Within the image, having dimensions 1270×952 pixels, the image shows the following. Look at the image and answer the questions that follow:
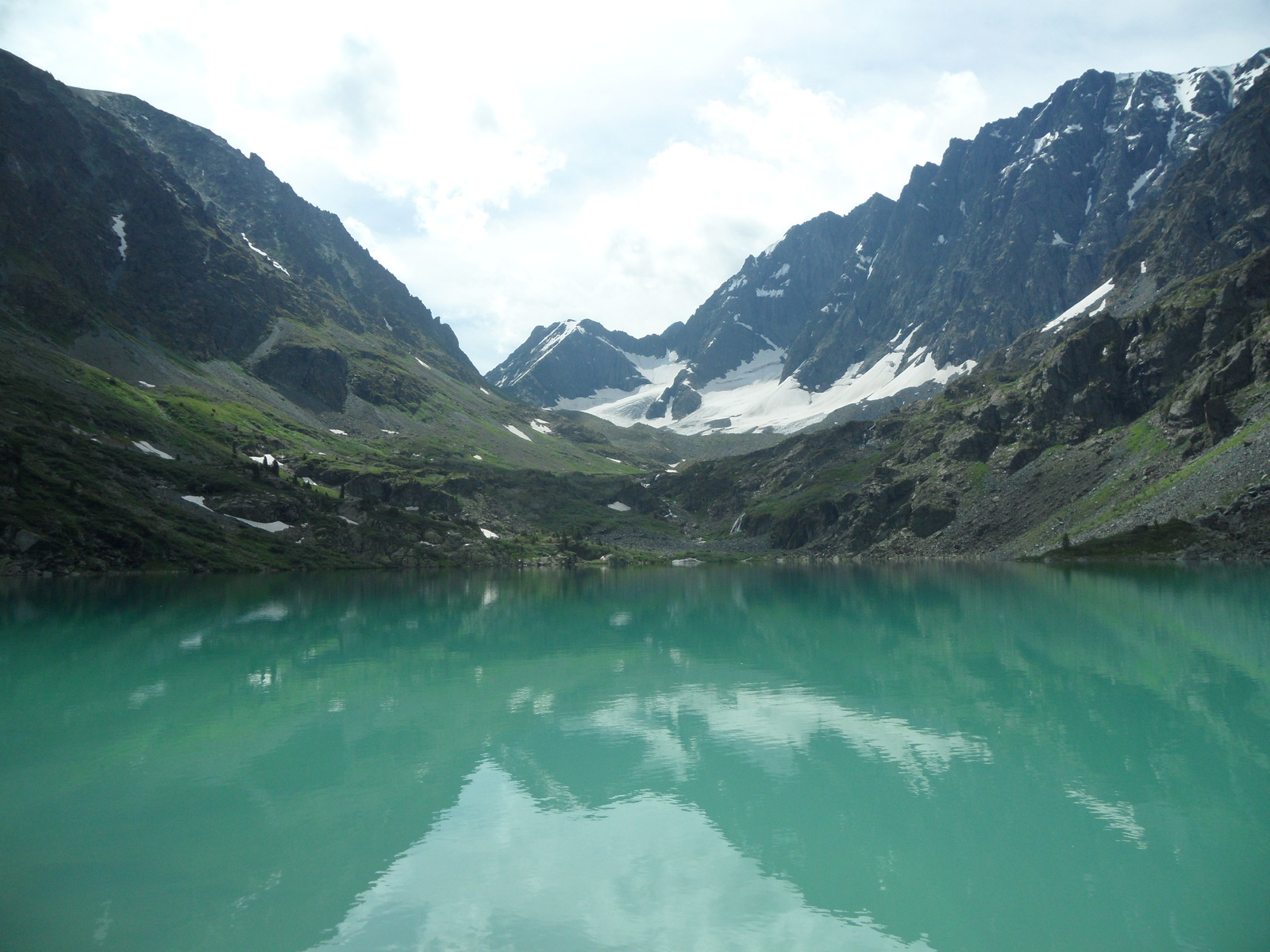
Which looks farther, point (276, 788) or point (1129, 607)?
point (1129, 607)

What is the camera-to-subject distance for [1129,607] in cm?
5275

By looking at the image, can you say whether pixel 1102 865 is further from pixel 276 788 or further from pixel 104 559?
pixel 104 559

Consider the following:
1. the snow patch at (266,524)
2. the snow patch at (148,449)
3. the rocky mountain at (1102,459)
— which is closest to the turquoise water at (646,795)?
the rocky mountain at (1102,459)

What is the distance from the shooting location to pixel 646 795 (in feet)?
64.8

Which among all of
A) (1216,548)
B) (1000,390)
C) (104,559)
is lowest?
(104,559)

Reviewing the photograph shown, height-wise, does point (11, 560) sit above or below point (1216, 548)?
below

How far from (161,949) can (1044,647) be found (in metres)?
39.7

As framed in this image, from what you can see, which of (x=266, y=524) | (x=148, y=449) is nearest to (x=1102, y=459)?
(x=266, y=524)

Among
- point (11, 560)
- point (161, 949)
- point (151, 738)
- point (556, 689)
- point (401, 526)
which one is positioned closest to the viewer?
point (161, 949)

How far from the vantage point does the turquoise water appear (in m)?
13.1

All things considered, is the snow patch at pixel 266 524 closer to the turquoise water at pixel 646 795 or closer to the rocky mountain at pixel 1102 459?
the turquoise water at pixel 646 795

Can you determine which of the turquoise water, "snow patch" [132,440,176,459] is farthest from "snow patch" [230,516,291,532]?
the turquoise water

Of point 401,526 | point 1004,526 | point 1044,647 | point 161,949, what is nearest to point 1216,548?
point 1004,526

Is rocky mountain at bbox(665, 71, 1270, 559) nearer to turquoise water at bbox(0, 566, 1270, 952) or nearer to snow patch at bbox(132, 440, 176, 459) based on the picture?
turquoise water at bbox(0, 566, 1270, 952)
